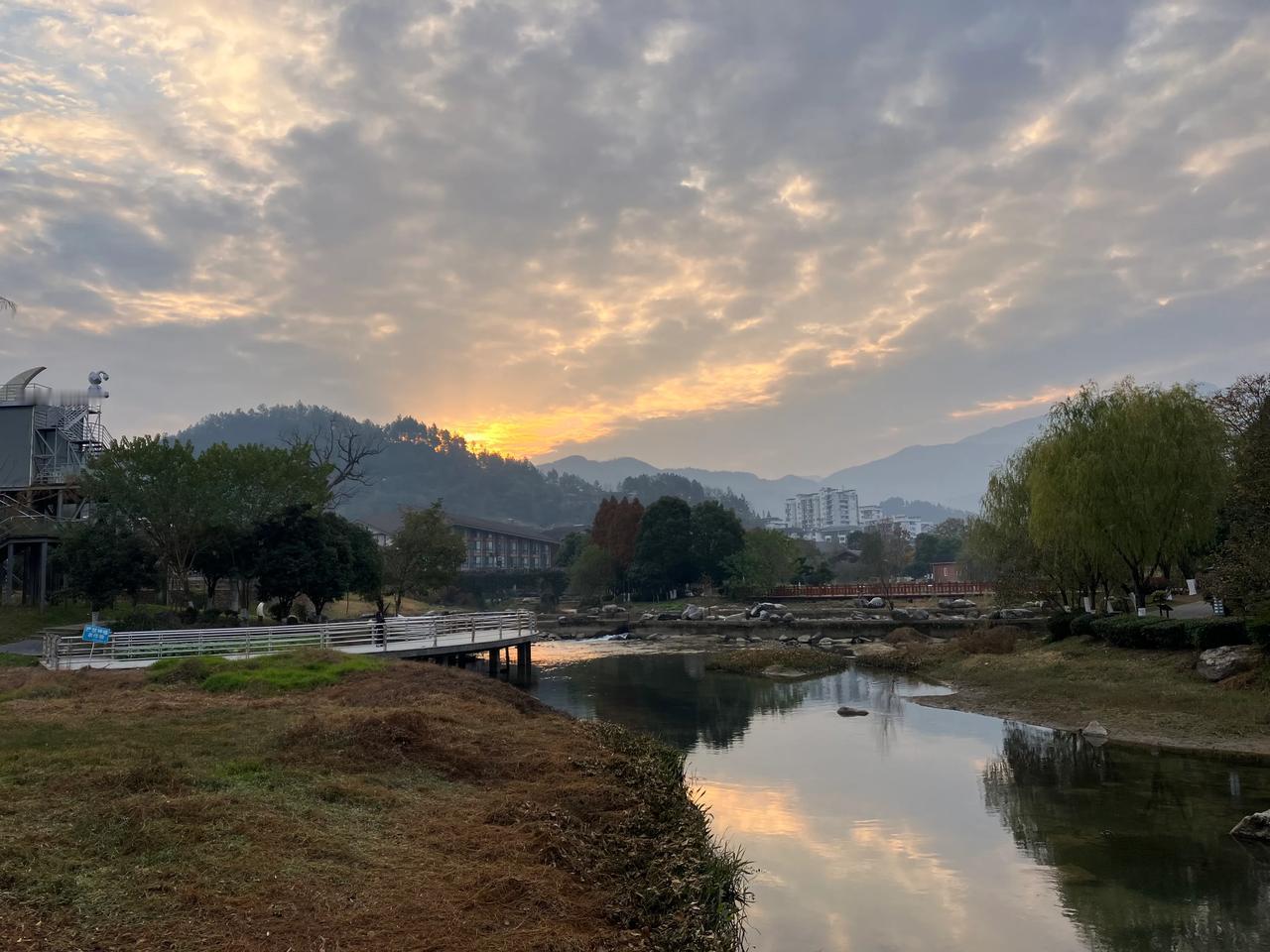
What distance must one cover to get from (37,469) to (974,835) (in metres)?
58.8

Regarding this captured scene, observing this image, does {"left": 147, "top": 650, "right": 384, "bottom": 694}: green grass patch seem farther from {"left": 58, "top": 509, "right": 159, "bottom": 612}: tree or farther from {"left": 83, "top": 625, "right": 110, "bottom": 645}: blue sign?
{"left": 58, "top": 509, "right": 159, "bottom": 612}: tree

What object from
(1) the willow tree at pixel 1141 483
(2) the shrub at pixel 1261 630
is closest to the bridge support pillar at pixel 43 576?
(1) the willow tree at pixel 1141 483

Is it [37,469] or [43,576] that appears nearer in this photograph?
[43,576]

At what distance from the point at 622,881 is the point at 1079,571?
35.5 metres

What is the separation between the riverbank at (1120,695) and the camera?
2114 centimetres

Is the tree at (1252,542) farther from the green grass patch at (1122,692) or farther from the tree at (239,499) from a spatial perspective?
the tree at (239,499)

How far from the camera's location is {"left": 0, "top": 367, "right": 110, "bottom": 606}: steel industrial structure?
148 ft

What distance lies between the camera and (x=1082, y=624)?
112 feet

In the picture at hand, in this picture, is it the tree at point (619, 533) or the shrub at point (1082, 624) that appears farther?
the tree at point (619, 533)

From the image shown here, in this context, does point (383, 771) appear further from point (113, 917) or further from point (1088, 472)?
point (1088, 472)

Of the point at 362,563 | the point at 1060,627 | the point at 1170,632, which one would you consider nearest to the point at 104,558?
the point at 362,563

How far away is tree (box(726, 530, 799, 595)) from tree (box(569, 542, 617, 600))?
14877mm

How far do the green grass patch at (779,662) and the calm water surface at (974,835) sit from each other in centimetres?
1463

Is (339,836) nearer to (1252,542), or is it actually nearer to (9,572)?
(1252,542)
